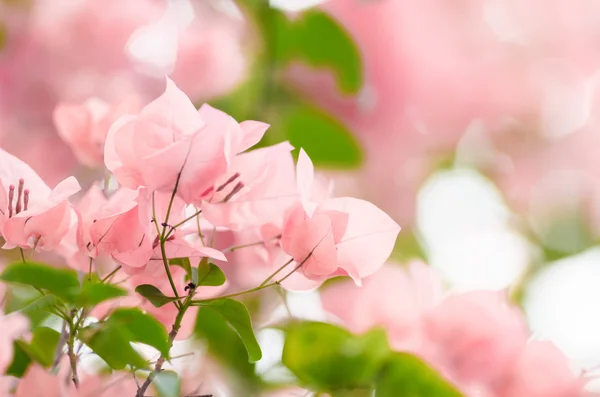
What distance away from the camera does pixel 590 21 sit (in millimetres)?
972

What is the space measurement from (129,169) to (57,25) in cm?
47

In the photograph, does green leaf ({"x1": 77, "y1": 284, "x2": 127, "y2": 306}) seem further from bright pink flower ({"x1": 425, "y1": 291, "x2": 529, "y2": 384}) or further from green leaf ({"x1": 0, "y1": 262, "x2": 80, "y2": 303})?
bright pink flower ({"x1": 425, "y1": 291, "x2": 529, "y2": 384})

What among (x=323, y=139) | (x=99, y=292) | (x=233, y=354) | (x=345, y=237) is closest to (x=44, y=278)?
(x=99, y=292)

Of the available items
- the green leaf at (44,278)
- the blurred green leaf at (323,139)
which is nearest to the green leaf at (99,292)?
the green leaf at (44,278)

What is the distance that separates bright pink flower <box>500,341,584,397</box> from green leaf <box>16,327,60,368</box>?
12.4 inches

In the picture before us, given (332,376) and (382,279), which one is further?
(382,279)

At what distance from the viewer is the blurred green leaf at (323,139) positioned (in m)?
0.71

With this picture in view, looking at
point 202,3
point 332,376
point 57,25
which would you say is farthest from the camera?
point 202,3

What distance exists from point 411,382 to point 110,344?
181mm

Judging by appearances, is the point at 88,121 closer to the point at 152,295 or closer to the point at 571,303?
the point at 152,295

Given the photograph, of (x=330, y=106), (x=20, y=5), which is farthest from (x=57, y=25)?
(x=330, y=106)

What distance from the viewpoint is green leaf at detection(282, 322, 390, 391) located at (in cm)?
41

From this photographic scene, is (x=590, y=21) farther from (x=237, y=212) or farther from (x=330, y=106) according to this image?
(x=237, y=212)

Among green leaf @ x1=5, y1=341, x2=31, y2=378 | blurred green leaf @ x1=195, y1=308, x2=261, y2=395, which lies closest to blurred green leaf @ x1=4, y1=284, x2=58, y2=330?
green leaf @ x1=5, y1=341, x2=31, y2=378
